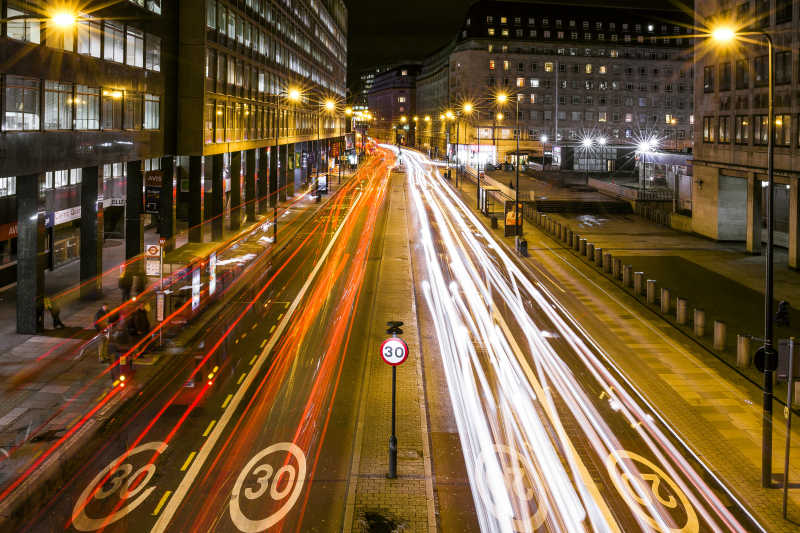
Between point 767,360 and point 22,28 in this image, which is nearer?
point 767,360

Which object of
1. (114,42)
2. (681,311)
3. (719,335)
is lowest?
(719,335)

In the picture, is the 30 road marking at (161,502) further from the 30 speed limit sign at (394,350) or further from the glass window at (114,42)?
the glass window at (114,42)

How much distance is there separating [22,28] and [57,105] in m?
2.96

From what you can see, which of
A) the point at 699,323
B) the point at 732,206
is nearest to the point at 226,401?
the point at 699,323

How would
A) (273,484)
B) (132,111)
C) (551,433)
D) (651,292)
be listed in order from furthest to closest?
(132,111)
(651,292)
(551,433)
(273,484)

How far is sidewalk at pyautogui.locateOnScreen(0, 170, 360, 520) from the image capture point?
1241cm

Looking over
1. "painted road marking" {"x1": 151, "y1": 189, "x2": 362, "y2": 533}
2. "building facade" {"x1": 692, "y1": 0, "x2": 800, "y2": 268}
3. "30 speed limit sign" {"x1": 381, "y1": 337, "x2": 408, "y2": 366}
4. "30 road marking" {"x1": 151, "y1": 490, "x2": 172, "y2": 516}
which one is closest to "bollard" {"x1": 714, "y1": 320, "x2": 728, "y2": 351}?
"30 speed limit sign" {"x1": 381, "y1": 337, "x2": 408, "y2": 366}

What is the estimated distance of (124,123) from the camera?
1121 inches

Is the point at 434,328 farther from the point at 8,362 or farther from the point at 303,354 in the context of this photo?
the point at 8,362

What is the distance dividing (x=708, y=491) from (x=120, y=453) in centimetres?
1093

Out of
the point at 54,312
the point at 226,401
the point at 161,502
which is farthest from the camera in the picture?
the point at 54,312

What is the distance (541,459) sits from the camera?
41.1 feet

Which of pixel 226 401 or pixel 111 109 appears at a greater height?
pixel 111 109

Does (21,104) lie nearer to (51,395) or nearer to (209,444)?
(51,395)
